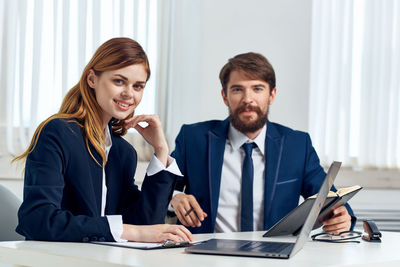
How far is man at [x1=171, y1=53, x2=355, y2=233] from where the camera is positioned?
232cm

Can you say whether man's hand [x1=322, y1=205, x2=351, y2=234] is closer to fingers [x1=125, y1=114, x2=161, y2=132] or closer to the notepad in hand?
the notepad in hand

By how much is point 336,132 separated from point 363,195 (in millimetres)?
437

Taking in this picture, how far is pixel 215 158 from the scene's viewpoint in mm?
2404

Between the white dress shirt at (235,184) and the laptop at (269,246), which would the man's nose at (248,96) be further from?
the laptop at (269,246)

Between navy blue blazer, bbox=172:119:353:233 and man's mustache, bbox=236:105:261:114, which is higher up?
man's mustache, bbox=236:105:261:114

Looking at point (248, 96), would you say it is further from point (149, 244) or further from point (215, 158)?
point (149, 244)

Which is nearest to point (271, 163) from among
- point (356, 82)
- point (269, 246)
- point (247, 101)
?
point (247, 101)

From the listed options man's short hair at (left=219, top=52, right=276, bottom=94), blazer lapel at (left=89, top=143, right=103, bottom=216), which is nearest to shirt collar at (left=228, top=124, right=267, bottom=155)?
man's short hair at (left=219, top=52, right=276, bottom=94)

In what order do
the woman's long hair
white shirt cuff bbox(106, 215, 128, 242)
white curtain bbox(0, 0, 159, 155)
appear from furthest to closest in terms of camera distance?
white curtain bbox(0, 0, 159, 155)
the woman's long hair
white shirt cuff bbox(106, 215, 128, 242)

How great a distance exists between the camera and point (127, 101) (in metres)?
1.82

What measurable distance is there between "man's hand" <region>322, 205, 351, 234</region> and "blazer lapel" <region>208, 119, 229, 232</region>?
0.56m

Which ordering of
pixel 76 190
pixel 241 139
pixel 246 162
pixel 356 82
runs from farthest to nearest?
pixel 356 82, pixel 241 139, pixel 246 162, pixel 76 190

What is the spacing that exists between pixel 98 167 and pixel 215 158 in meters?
0.77

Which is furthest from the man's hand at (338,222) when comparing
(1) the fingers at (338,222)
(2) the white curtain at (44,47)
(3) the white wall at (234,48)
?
(2) the white curtain at (44,47)
